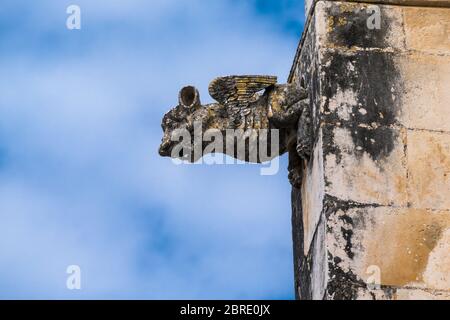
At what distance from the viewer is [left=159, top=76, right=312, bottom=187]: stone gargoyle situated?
1563cm

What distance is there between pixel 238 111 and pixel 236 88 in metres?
0.15

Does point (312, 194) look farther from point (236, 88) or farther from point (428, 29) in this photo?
point (428, 29)

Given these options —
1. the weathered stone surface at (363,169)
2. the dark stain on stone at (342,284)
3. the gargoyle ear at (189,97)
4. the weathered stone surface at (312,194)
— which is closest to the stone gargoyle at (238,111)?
the gargoyle ear at (189,97)

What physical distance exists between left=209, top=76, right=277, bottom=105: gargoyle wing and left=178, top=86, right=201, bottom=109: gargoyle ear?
14 centimetres

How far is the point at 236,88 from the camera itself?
1577 cm

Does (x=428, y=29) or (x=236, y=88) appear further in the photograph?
(x=236, y=88)

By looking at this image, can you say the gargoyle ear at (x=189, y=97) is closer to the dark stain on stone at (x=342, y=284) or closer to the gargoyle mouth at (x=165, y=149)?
the gargoyle mouth at (x=165, y=149)

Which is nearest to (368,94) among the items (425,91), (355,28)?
(425,91)

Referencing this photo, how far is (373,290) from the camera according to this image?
1455 centimetres

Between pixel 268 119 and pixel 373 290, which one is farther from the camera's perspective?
pixel 268 119

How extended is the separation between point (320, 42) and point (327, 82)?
0.31 m

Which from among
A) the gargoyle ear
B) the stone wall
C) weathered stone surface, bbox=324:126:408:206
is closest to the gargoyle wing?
the gargoyle ear
